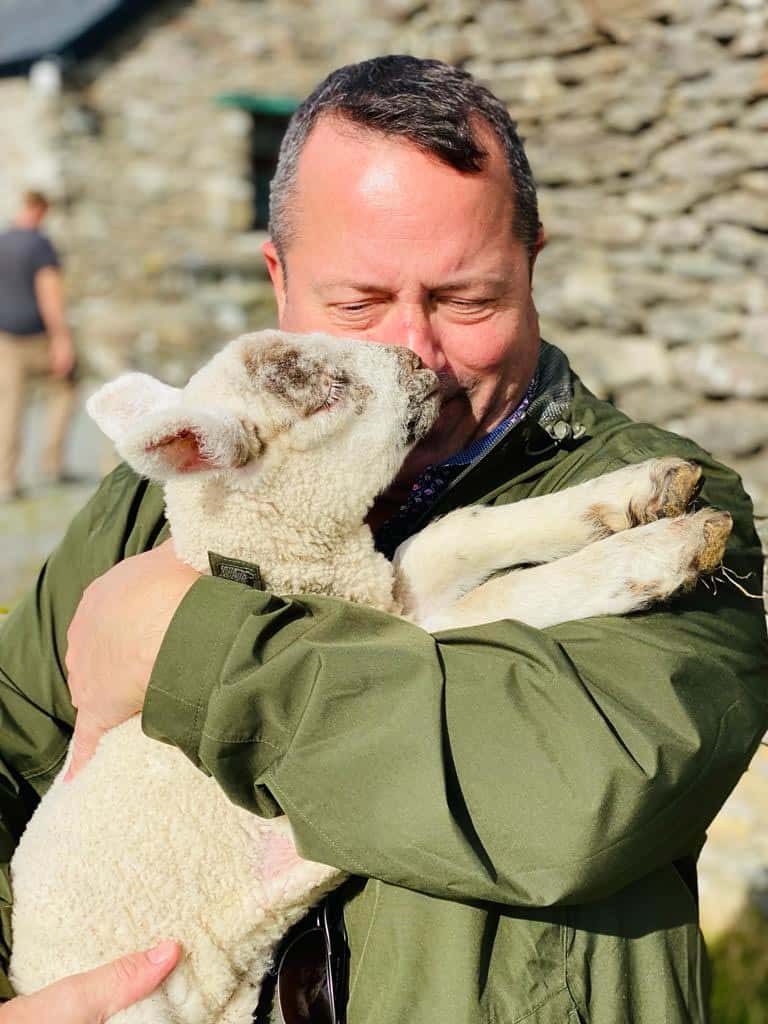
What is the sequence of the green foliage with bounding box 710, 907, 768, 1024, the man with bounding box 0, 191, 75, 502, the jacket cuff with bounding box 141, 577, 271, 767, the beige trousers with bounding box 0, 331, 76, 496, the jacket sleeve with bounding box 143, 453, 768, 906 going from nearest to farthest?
the jacket sleeve with bounding box 143, 453, 768, 906 → the jacket cuff with bounding box 141, 577, 271, 767 → the green foliage with bounding box 710, 907, 768, 1024 → the beige trousers with bounding box 0, 331, 76, 496 → the man with bounding box 0, 191, 75, 502

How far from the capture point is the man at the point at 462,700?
1.91 meters

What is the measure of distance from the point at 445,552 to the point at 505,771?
0.74 m

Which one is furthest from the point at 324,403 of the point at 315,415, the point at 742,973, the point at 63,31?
the point at 63,31

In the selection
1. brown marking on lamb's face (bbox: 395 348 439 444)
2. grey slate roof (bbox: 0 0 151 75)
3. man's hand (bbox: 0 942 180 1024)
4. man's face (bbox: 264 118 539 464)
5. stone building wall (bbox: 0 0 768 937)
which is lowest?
grey slate roof (bbox: 0 0 151 75)

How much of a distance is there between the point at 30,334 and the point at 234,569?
452 inches

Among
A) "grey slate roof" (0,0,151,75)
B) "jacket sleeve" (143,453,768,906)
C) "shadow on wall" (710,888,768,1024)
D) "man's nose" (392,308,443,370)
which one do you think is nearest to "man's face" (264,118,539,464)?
"man's nose" (392,308,443,370)

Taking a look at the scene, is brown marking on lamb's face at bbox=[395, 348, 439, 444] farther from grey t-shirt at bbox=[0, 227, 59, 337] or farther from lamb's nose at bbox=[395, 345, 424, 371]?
grey t-shirt at bbox=[0, 227, 59, 337]

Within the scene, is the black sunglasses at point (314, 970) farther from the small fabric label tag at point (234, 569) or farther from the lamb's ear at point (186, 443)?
the lamb's ear at point (186, 443)

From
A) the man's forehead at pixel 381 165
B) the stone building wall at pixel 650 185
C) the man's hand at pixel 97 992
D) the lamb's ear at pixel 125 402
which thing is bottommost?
the stone building wall at pixel 650 185

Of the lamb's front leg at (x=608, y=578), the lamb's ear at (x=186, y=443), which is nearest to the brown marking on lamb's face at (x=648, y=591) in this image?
the lamb's front leg at (x=608, y=578)

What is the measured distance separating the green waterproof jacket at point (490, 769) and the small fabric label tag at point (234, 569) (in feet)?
0.54

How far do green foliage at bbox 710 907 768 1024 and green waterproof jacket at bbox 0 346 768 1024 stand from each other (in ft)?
6.57

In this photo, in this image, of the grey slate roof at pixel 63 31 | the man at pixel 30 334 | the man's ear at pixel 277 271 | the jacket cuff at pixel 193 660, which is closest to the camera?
the jacket cuff at pixel 193 660

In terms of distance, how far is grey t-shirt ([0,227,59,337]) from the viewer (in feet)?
42.0
